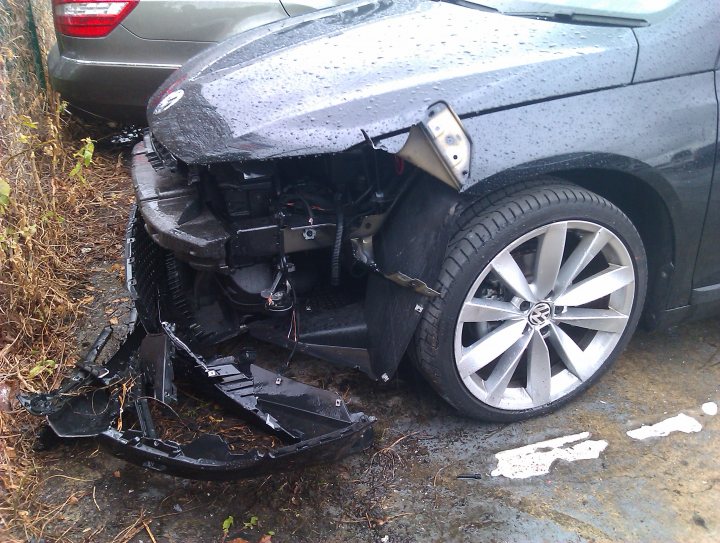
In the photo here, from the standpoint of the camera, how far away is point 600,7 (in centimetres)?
243

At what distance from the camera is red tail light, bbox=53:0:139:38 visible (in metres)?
3.94

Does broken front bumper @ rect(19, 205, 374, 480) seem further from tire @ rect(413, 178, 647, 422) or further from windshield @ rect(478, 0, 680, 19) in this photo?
windshield @ rect(478, 0, 680, 19)

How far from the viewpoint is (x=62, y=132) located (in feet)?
14.4

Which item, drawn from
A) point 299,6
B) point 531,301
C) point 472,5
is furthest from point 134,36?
point 531,301

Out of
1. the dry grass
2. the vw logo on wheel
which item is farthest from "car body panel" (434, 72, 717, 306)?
the dry grass

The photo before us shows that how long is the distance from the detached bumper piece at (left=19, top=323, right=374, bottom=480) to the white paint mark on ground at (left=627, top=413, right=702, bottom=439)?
3.61ft

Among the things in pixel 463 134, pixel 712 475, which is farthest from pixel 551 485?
pixel 463 134

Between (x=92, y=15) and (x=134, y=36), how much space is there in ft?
0.87

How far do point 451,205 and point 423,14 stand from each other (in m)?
→ 0.99

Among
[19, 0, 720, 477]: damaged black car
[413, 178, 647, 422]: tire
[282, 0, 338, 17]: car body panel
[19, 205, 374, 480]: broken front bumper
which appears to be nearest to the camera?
[19, 205, 374, 480]: broken front bumper

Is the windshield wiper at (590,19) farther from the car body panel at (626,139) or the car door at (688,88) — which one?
the car body panel at (626,139)

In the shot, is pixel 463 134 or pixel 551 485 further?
pixel 551 485

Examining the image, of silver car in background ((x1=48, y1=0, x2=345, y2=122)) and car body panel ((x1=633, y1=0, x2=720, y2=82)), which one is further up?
car body panel ((x1=633, y1=0, x2=720, y2=82))

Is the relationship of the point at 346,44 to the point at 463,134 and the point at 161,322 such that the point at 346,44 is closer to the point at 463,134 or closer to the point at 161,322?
the point at 463,134
